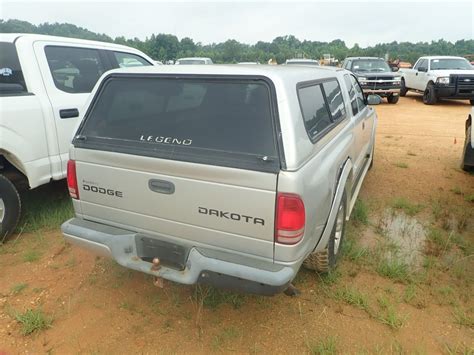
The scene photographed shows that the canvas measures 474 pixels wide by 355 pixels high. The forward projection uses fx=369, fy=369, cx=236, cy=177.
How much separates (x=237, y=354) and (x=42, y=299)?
5.45 ft

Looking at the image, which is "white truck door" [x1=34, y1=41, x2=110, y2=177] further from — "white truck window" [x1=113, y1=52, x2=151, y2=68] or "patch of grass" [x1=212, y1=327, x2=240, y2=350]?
"patch of grass" [x1=212, y1=327, x2=240, y2=350]

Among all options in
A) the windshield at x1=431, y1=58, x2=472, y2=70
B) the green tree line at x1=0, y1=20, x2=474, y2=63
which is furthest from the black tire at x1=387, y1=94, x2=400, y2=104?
the green tree line at x1=0, y1=20, x2=474, y2=63

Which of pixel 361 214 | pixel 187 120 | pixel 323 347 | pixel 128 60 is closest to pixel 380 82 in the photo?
pixel 361 214

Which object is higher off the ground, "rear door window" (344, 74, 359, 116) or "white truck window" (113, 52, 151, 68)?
"white truck window" (113, 52, 151, 68)

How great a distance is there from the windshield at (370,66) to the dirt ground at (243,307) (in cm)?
1204

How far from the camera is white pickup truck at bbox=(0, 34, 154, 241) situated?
362cm

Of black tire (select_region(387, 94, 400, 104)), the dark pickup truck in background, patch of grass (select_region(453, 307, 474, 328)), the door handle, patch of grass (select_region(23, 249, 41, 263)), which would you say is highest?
the door handle

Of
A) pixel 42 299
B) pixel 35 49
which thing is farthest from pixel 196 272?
pixel 35 49

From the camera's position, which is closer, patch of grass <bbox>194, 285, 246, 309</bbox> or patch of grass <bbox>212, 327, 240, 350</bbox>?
patch of grass <bbox>212, 327, 240, 350</bbox>

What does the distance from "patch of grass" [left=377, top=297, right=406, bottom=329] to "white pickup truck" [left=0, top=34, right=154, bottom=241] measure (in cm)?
339

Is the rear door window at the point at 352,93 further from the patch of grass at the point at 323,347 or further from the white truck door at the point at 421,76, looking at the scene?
the white truck door at the point at 421,76

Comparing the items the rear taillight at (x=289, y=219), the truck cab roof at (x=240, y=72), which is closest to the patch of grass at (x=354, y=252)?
the rear taillight at (x=289, y=219)

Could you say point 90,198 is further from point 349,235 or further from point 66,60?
point 349,235

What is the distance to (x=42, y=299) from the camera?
2.96m
